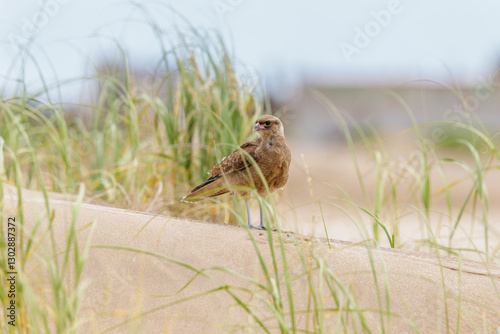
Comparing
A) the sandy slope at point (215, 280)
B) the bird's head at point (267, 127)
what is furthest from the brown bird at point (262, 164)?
the sandy slope at point (215, 280)

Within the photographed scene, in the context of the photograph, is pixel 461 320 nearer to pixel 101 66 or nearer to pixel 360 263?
pixel 360 263

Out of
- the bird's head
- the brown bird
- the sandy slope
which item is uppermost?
the bird's head

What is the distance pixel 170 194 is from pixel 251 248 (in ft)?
6.76

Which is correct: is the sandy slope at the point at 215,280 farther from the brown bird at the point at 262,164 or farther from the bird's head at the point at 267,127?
the bird's head at the point at 267,127

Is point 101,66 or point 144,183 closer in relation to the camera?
point 144,183

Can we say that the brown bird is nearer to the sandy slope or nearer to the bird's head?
the bird's head

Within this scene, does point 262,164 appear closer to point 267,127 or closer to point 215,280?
point 267,127

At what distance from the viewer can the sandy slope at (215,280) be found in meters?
2.22

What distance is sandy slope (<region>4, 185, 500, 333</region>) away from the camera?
2225 mm

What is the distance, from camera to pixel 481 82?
3699 millimetres

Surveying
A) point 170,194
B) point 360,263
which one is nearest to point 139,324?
point 360,263

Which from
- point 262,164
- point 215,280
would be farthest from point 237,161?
point 215,280

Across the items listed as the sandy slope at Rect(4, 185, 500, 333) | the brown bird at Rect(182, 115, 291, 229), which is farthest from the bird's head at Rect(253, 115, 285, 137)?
the sandy slope at Rect(4, 185, 500, 333)

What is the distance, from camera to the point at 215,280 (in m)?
2.06
